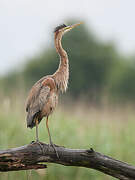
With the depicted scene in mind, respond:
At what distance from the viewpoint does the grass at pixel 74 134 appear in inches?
213

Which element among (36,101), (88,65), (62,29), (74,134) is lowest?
(74,134)

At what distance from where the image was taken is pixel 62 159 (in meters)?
3.35

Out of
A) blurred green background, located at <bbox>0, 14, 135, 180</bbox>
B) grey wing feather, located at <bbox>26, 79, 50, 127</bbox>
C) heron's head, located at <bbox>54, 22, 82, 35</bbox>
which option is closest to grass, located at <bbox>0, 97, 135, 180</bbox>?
blurred green background, located at <bbox>0, 14, 135, 180</bbox>

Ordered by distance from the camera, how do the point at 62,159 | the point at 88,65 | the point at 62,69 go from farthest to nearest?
the point at 88,65 → the point at 62,69 → the point at 62,159

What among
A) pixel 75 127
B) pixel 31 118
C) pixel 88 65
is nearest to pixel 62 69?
pixel 31 118

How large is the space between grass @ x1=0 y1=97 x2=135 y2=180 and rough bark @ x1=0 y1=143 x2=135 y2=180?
115 cm

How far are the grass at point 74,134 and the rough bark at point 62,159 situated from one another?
3.77 feet

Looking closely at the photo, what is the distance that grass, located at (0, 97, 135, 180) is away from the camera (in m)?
5.41

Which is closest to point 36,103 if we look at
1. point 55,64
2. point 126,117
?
point 126,117

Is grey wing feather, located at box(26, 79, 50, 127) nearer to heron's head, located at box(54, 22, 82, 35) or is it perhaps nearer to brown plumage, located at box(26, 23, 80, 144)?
brown plumage, located at box(26, 23, 80, 144)

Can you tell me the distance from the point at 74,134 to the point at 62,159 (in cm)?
282

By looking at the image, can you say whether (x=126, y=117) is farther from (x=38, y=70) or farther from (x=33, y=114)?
(x=38, y=70)

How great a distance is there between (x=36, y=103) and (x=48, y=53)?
1265 inches

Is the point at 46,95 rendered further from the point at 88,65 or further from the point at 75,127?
the point at 88,65
